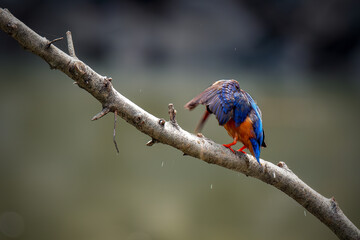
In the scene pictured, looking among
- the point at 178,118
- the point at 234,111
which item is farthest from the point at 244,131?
the point at 178,118

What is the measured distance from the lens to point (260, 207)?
12.0 ft

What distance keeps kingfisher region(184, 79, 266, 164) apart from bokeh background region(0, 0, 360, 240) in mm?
1971

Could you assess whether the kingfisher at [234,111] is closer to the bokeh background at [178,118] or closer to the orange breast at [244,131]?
the orange breast at [244,131]

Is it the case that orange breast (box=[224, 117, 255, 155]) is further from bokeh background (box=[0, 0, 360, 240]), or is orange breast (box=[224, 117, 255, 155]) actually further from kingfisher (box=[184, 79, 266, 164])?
bokeh background (box=[0, 0, 360, 240])

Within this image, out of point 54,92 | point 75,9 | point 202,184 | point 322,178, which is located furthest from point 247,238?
point 75,9

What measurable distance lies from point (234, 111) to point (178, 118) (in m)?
3.85

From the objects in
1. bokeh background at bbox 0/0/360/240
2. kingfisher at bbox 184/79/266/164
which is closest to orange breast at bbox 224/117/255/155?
kingfisher at bbox 184/79/266/164

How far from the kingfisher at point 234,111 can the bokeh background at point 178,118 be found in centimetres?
197

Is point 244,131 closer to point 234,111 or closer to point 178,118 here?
point 234,111

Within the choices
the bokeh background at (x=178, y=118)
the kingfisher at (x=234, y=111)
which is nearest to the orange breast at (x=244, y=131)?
the kingfisher at (x=234, y=111)

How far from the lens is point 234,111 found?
1.37 m

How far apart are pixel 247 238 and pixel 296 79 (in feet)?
16.7

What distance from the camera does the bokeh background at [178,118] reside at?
10.9 feet

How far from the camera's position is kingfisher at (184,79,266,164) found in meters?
1.34
